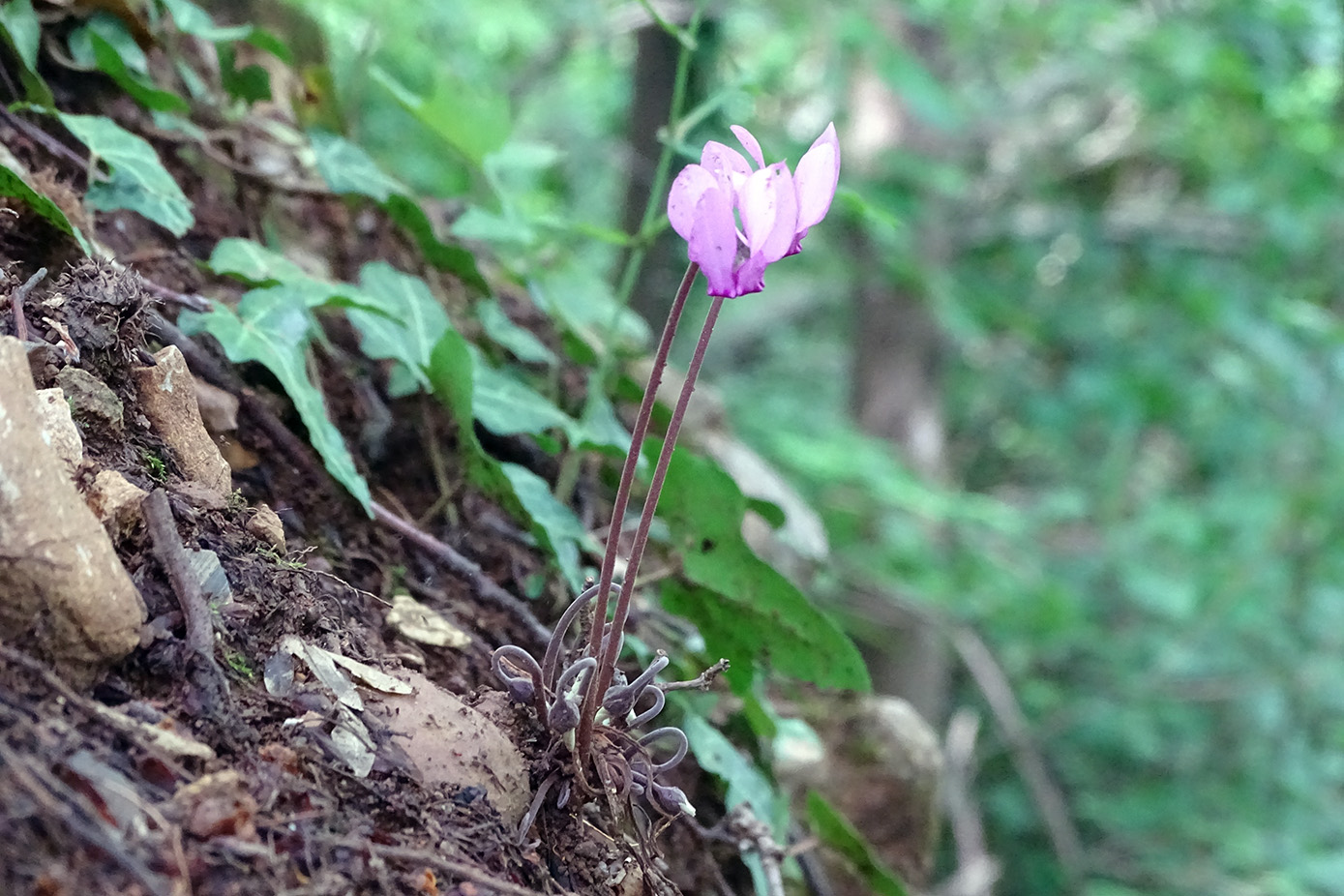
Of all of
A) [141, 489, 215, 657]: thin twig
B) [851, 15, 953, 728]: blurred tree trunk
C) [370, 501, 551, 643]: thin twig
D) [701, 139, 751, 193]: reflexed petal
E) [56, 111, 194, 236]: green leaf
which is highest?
[851, 15, 953, 728]: blurred tree trunk

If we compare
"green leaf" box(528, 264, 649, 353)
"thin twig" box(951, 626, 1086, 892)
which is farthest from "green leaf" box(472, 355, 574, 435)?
"thin twig" box(951, 626, 1086, 892)

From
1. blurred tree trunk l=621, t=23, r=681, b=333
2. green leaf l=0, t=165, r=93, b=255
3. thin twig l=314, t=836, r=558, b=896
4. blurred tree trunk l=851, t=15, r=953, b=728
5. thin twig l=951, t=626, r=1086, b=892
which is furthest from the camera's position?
blurred tree trunk l=851, t=15, r=953, b=728

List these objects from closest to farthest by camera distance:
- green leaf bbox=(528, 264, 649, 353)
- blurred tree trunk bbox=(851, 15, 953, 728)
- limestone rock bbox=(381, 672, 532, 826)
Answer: limestone rock bbox=(381, 672, 532, 826) < green leaf bbox=(528, 264, 649, 353) < blurred tree trunk bbox=(851, 15, 953, 728)

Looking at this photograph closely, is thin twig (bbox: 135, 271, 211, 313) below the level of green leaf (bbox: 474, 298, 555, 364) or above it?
below

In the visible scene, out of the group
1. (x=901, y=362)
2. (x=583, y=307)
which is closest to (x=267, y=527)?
(x=583, y=307)

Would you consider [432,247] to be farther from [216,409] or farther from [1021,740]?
[1021,740]

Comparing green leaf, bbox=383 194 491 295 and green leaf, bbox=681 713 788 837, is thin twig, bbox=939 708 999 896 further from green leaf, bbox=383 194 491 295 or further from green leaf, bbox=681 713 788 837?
green leaf, bbox=383 194 491 295

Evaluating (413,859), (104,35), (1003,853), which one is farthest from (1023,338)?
(413,859)

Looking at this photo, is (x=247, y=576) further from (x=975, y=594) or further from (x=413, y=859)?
(x=975, y=594)

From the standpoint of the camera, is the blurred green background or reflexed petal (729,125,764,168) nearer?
reflexed petal (729,125,764,168)
